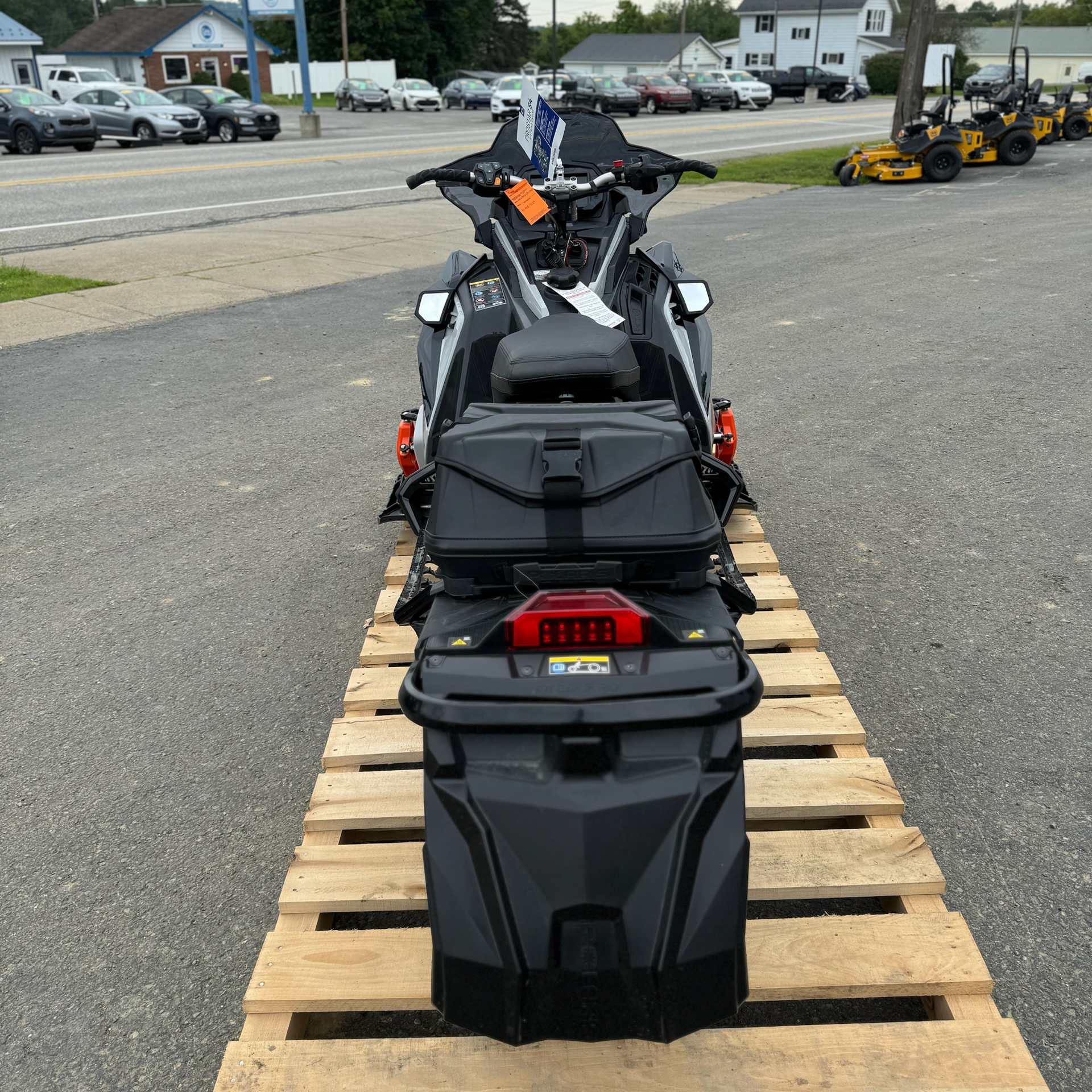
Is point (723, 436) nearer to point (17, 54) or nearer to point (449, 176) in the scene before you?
point (449, 176)

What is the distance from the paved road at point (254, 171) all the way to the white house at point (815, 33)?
41.6 m

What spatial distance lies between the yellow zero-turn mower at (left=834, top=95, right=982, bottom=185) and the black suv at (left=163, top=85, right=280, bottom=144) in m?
17.0

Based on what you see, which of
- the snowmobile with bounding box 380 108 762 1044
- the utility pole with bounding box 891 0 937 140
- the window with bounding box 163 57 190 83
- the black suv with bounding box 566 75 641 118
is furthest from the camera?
the window with bounding box 163 57 190 83

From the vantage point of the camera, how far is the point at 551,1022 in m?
1.75

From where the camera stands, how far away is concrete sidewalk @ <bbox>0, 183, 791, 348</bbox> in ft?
28.1

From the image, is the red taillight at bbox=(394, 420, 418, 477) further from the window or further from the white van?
the window

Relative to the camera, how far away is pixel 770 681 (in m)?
3.18

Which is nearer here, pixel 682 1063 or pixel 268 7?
pixel 682 1063

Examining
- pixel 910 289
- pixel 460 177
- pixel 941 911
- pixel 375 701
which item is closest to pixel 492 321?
pixel 460 177

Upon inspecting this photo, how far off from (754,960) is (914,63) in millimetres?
21142

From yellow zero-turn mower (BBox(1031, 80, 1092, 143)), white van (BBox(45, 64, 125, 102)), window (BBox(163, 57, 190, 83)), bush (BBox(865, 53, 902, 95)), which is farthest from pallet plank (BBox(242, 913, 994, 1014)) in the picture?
window (BBox(163, 57, 190, 83))

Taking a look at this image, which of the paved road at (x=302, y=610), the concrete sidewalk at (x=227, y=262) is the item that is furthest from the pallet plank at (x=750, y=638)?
the concrete sidewalk at (x=227, y=262)

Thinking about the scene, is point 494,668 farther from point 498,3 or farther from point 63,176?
point 498,3

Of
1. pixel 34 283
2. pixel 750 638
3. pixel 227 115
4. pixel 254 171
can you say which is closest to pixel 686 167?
pixel 750 638
